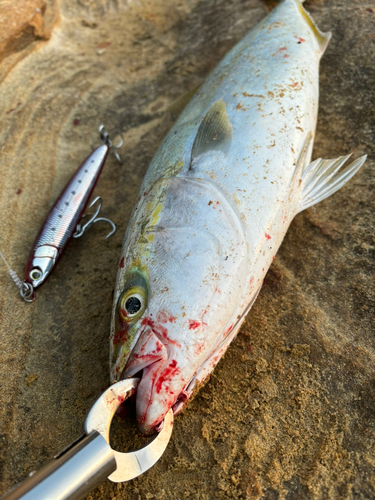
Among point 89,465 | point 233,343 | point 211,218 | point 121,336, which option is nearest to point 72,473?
point 89,465

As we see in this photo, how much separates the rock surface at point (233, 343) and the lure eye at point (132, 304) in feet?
1.67

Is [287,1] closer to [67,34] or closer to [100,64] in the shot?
[100,64]

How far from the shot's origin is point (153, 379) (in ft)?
5.45

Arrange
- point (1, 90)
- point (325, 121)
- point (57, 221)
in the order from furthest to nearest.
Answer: point (1, 90), point (325, 121), point (57, 221)

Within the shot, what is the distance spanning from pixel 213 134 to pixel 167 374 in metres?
1.54

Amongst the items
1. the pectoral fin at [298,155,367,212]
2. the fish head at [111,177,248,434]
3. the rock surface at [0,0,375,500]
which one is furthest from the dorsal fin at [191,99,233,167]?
the rock surface at [0,0,375,500]

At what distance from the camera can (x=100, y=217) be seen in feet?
10.1

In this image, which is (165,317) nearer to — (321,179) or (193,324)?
(193,324)

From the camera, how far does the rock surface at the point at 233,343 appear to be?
184 centimetres

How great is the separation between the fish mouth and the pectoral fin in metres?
1.50

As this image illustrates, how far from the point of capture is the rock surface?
1.84 meters

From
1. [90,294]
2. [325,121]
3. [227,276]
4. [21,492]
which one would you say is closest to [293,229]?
[227,276]

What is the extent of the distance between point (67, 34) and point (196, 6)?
184cm

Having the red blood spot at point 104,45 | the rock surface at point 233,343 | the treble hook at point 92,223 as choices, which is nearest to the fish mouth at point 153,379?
the rock surface at point 233,343
